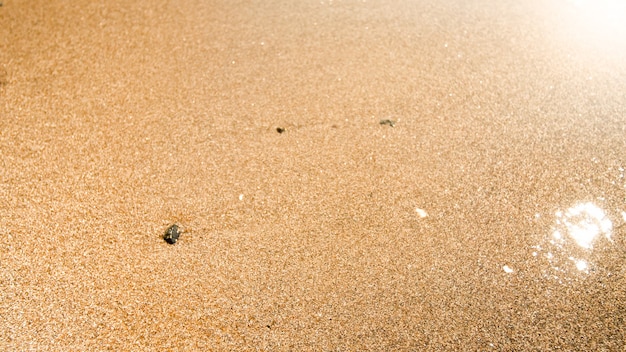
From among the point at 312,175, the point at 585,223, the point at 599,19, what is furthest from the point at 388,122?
the point at 599,19

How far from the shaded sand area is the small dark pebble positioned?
0.08 ft

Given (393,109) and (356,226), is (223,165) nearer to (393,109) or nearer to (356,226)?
(356,226)

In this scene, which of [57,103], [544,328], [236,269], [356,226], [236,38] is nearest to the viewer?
[544,328]

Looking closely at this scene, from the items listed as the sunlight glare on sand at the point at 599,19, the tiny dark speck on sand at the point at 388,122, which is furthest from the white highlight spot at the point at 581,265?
the sunlight glare on sand at the point at 599,19

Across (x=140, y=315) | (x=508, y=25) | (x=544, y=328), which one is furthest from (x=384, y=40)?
→ (x=140, y=315)

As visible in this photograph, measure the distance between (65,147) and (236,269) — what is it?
0.82m

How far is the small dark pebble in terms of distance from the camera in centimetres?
151

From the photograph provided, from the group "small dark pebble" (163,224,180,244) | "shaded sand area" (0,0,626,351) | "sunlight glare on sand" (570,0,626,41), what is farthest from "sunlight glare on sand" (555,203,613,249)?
"small dark pebble" (163,224,180,244)

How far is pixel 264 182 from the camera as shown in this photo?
1676 mm

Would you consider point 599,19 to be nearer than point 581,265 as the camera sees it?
No

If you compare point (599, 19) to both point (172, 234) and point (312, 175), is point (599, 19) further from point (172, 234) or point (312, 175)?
point (172, 234)

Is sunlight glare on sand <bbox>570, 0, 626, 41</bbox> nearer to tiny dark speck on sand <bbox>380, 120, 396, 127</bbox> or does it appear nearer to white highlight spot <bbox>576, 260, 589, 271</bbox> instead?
tiny dark speck on sand <bbox>380, 120, 396, 127</bbox>

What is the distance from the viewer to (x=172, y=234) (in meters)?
1.52

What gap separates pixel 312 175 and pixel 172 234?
20.0 inches
